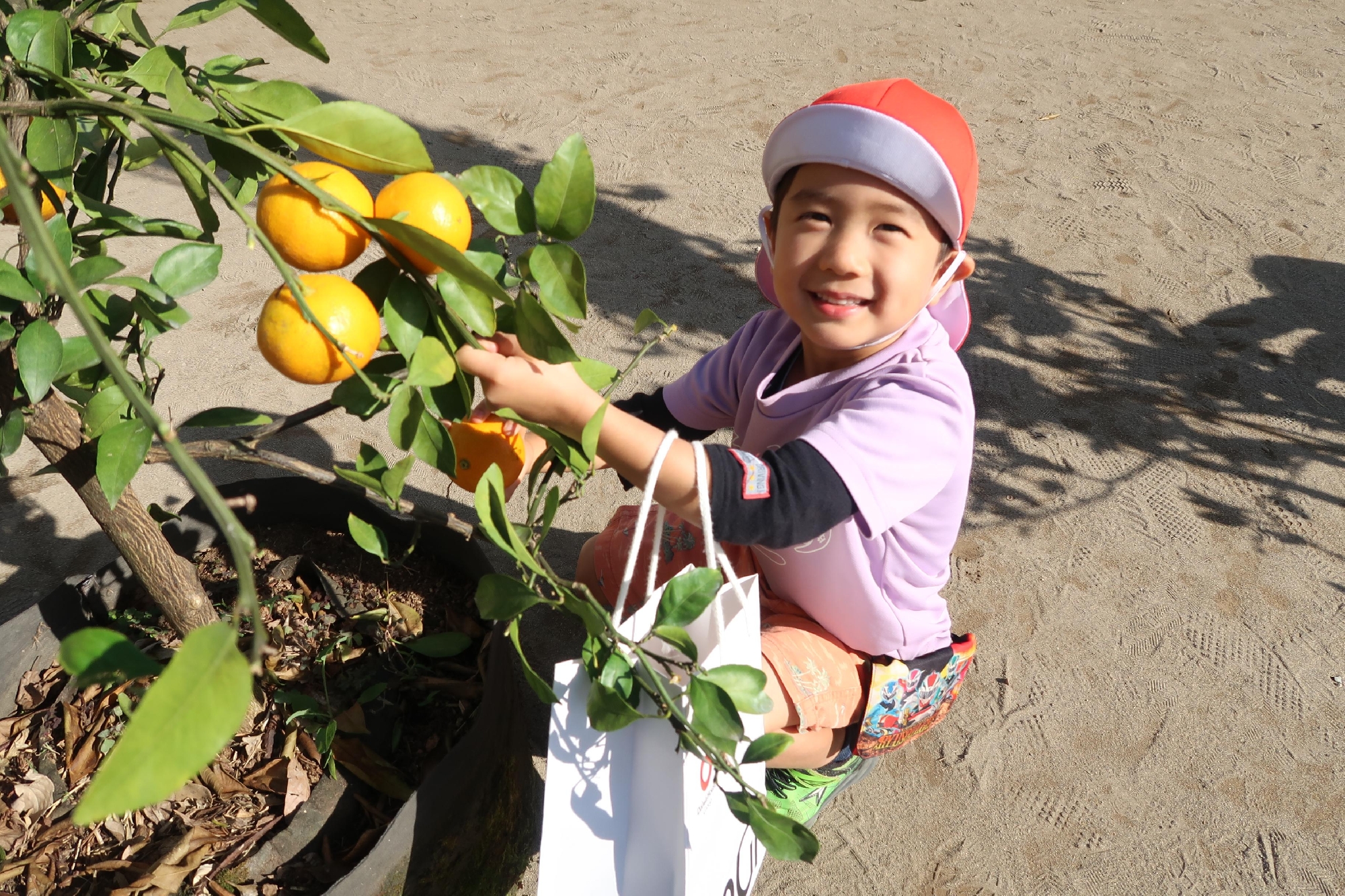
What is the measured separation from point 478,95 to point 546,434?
3.32 m

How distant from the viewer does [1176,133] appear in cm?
363

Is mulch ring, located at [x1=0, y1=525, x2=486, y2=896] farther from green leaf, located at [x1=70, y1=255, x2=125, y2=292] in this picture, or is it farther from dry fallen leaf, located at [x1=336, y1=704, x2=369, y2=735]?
green leaf, located at [x1=70, y1=255, x2=125, y2=292]

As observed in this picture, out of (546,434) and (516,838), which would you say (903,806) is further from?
(546,434)

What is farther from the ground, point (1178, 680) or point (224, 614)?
point (224, 614)

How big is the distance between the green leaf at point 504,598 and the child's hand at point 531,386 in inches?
7.0

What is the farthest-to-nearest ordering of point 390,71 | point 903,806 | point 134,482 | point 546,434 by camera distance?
point 390,71 → point 134,482 → point 903,806 → point 546,434

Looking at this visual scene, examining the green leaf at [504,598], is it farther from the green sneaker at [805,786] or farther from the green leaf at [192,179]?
the green sneaker at [805,786]

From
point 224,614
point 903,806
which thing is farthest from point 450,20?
point 903,806

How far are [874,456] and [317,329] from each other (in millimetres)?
703

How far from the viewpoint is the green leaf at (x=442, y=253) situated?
67cm

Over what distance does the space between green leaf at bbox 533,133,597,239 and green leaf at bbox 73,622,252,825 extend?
1.66 feet

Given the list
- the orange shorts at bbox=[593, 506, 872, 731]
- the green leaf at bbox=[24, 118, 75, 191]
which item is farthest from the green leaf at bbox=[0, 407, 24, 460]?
the orange shorts at bbox=[593, 506, 872, 731]

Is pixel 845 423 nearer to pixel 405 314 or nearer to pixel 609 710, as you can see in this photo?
pixel 609 710

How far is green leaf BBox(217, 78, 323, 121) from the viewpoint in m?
0.79
